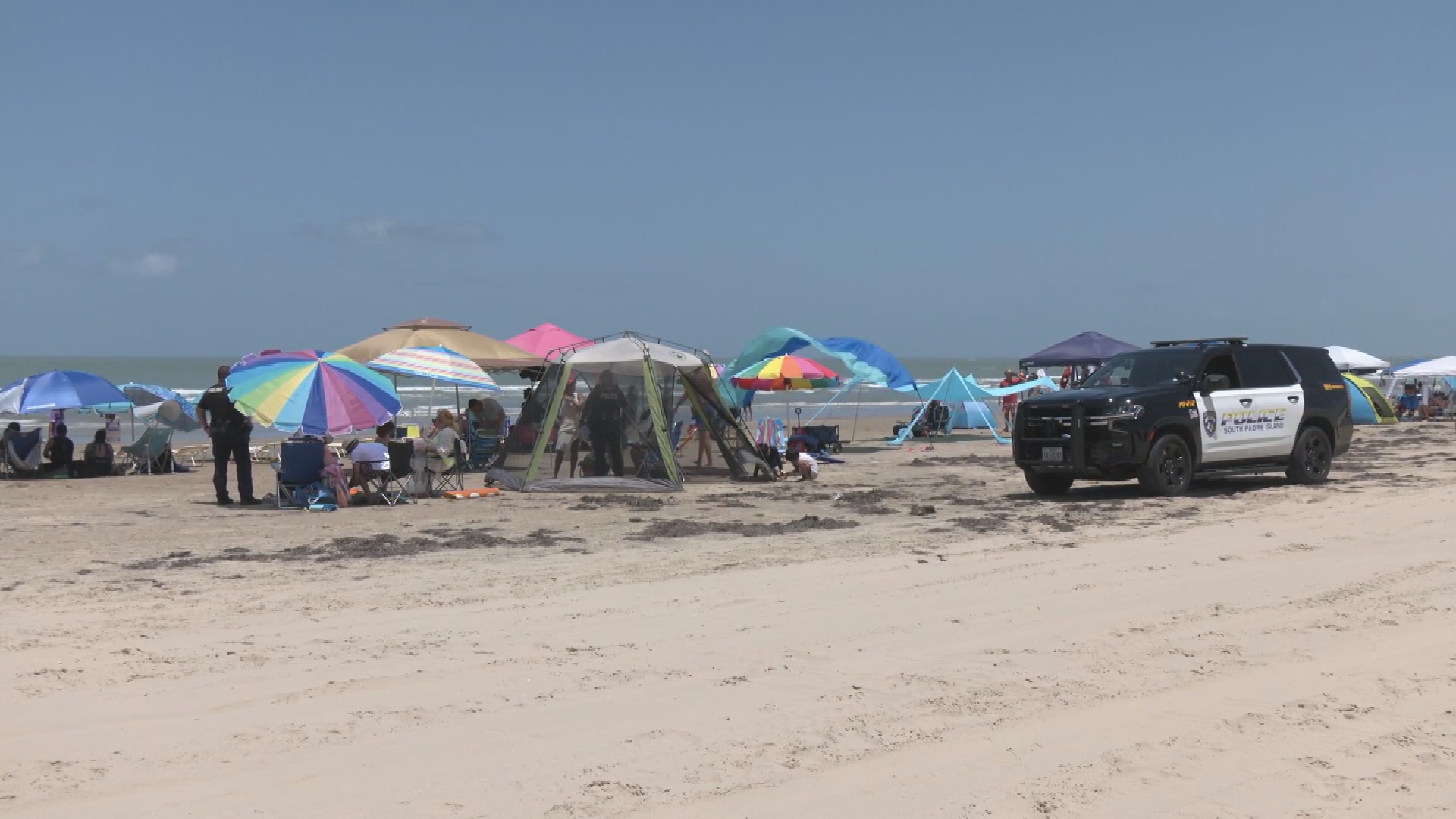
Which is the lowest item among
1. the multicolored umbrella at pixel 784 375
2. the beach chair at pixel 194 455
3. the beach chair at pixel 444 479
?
the beach chair at pixel 444 479

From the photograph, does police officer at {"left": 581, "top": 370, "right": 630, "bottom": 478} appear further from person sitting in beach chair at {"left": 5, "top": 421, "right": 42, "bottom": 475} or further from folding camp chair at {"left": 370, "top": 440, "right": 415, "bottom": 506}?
person sitting in beach chair at {"left": 5, "top": 421, "right": 42, "bottom": 475}

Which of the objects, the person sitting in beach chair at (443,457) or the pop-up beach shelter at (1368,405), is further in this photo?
the pop-up beach shelter at (1368,405)

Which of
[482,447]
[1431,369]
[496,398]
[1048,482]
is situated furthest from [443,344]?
[1431,369]

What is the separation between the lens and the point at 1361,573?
29.7 feet

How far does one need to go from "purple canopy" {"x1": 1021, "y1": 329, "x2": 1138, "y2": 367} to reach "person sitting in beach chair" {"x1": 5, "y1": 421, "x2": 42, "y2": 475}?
744 inches

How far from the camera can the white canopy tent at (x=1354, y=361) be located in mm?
35938

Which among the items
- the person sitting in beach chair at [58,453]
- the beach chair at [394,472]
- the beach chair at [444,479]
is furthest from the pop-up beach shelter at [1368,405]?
the person sitting in beach chair at [58,453]

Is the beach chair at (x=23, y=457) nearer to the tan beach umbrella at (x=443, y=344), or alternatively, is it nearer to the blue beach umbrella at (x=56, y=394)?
the blue beach umbrella at (x=56, y=394)

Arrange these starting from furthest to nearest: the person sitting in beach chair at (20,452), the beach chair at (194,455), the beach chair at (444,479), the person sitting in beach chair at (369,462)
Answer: the beach chair at (194,455) < the person sitting in beach chair at (20,452) < the beach chair at (444,479) < the person sitting in beach chair at (369,462)

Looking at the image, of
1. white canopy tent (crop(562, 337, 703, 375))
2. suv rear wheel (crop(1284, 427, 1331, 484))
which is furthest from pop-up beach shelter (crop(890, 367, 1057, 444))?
white canopy tent (crop(562, 337, 703, 375))

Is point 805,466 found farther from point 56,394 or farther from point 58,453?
point 58,453

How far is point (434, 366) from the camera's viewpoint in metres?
18.8

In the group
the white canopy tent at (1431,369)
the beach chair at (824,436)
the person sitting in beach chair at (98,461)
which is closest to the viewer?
the person sitting in beach chair at (98,461)

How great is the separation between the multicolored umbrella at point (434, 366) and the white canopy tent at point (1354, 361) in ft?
84.9
